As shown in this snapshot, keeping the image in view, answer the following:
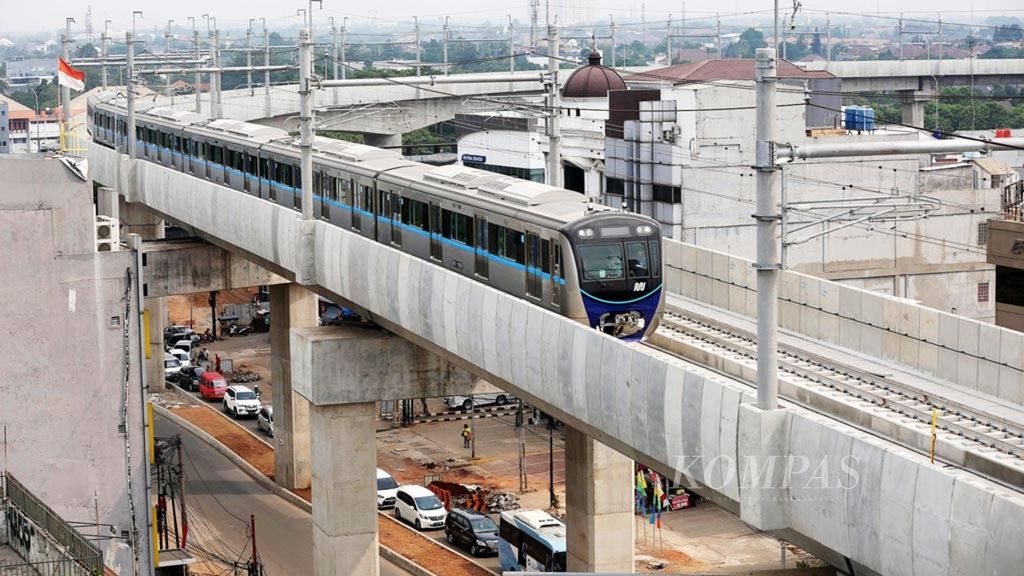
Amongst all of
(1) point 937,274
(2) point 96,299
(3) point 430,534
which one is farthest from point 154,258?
(1) point 937,274

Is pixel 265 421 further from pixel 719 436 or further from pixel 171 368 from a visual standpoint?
pixel 719 436

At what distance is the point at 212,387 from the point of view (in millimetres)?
70000

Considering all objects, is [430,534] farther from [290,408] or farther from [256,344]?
[256,344]

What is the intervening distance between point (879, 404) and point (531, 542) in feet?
63.0

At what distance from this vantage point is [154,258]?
178 feet

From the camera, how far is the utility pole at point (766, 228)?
19.9 m

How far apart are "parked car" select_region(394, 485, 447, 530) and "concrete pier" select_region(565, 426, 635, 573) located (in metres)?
11.6

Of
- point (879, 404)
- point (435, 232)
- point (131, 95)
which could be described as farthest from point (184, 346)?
point (879, 404)

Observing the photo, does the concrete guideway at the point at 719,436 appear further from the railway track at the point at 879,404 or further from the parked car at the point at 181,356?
the parked car at the point at 181,356

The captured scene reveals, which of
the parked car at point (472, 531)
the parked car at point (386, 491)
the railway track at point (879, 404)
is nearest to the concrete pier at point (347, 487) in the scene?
the parked car at point (472, 531)

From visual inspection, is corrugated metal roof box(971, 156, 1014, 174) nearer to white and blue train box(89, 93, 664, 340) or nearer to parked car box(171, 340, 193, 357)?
white and blue train box(89, 93, 664, 340)

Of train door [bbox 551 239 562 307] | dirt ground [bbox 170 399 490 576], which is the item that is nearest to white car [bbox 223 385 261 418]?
dirt ground [bbox 170 399 490 576]

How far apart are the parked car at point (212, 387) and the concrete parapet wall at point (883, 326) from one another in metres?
39.1

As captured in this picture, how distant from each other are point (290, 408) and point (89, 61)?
1442cm
